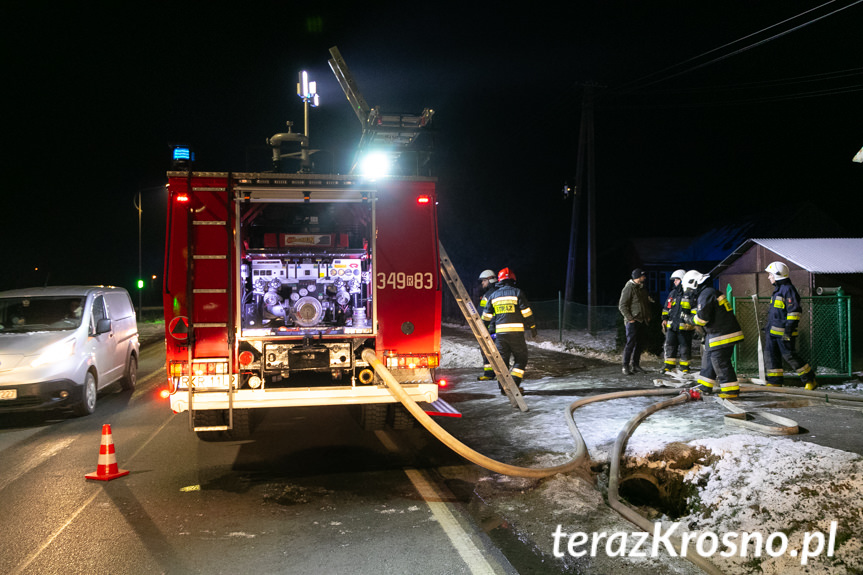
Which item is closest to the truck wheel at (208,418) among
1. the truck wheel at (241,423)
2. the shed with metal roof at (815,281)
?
the truck wheel at (241,423)

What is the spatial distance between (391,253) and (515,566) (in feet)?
11.8

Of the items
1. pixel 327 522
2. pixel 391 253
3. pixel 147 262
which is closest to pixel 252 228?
pixel 391 253

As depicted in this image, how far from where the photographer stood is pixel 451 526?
181 inches

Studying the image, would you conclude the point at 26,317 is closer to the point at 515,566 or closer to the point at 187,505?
the point at 187,505

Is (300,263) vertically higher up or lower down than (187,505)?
Answer: higher up

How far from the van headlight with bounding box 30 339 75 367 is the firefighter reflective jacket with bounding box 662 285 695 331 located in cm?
925

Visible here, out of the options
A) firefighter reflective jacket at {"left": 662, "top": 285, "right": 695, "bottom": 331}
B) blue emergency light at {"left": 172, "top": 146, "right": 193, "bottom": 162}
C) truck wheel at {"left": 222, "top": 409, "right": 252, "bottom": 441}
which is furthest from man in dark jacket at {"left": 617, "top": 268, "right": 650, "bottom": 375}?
blue emergency light at {"left": 172, "top": 146, "right": 193, "bottom": 162}

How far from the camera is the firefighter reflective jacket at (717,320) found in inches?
323

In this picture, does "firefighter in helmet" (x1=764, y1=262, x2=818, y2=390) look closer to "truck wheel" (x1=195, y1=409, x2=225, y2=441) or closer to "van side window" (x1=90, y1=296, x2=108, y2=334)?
"truck wheel" (x1=195, y1=409, x2=225, y2=441)

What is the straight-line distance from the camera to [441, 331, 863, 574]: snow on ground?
3771 millimetres

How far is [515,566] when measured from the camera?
12.9 feet

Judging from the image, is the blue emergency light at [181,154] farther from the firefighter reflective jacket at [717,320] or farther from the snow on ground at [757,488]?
the firefighter reflective jacket at [717,320]

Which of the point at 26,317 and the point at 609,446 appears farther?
the point at 26,317

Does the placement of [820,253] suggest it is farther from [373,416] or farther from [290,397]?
[290,397]
